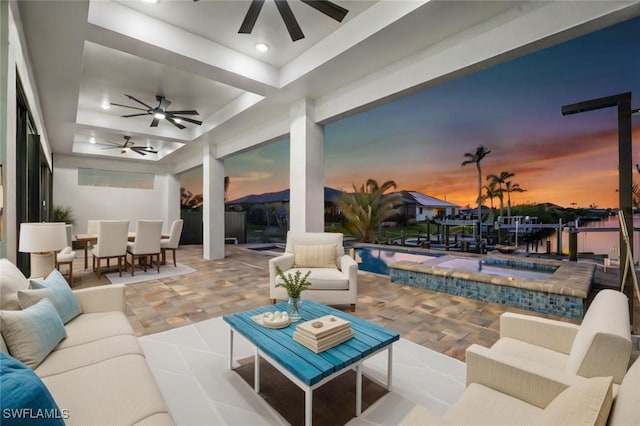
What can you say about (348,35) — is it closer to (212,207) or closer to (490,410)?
(490,410)

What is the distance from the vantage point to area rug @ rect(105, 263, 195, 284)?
15.9 ft

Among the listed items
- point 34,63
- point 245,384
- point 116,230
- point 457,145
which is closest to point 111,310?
point 245,384

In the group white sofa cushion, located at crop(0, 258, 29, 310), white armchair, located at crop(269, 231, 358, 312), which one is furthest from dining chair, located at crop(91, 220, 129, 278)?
white sofa cushion, located at crop(0, 258, 29, 310)

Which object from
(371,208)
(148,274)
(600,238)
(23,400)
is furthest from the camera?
(371,208)

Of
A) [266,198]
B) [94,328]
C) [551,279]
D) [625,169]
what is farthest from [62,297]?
[266,198]

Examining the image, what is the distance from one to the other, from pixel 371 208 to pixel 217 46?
610cm

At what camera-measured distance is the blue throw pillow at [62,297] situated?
75.7 inches

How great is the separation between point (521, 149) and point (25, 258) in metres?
8.24

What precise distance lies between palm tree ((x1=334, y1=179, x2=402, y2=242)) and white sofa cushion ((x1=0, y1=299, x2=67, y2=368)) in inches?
298

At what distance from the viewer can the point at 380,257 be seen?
24.2 feet

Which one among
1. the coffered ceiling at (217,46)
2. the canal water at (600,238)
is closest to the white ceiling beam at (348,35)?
the coffered ceiling at (217,46)

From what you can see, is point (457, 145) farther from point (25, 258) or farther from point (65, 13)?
point (25, 258)

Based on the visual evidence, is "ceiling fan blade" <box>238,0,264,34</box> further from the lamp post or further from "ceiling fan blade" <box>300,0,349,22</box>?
the lamp post

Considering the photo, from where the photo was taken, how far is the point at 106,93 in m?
4.84
